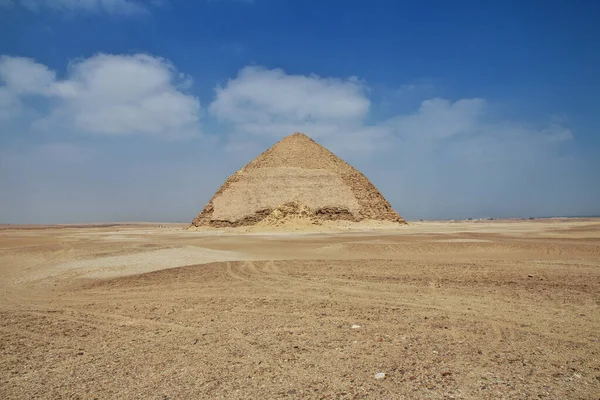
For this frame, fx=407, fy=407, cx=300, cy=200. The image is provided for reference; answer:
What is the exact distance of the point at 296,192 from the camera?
55125 mm

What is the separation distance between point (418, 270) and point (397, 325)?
6.34m

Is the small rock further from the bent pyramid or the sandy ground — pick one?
the bent pyramid

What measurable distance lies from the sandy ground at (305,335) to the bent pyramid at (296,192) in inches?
1580

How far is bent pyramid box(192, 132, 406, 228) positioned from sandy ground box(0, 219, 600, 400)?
132 ft

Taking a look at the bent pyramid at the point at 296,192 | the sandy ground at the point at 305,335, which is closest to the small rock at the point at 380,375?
the sandy ground at the point at 305,335

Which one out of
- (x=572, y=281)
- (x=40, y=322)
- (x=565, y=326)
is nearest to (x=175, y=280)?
(x=40, y=322)

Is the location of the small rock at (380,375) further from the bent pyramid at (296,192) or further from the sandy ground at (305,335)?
the bent pyramid at (296,192)

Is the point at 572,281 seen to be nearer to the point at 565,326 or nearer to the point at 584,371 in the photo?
the point at 565,326

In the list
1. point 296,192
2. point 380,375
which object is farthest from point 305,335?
point 296,192

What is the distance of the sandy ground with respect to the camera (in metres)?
4.06

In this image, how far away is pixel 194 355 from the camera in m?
4.99

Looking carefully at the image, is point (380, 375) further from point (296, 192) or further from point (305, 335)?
point (296, 192)

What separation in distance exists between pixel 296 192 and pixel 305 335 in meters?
49.5

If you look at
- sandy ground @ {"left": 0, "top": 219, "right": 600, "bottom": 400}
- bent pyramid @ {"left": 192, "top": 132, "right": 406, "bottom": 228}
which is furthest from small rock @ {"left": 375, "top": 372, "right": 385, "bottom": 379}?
bent pyramid @ {"left": 192, "top": 132, "right": 406, "bottom": 228}
